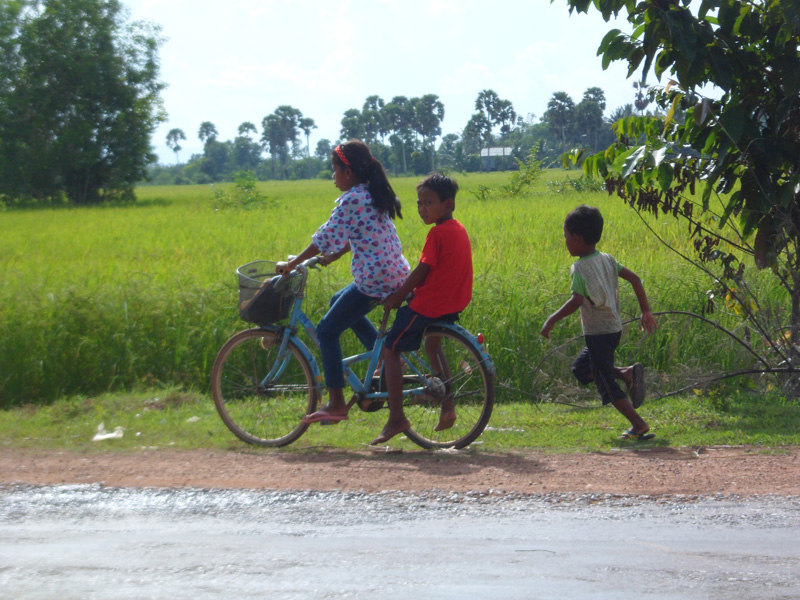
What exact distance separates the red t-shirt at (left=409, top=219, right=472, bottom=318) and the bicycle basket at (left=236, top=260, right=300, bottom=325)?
2.55ft

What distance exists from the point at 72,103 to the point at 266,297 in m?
38.3

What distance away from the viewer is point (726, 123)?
16.7 ft

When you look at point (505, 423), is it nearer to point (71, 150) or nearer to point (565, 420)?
point (565, 420)

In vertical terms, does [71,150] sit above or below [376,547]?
above

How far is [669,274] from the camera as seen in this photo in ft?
26.3

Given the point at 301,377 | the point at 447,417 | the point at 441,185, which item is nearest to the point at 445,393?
the point at 447,417

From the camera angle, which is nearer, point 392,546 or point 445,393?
point 392,546

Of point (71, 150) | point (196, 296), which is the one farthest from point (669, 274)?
point (71, 150)

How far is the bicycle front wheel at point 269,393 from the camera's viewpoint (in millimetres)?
5223

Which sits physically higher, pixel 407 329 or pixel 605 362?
pixel 407 329

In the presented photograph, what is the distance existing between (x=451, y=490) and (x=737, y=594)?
5.20ft

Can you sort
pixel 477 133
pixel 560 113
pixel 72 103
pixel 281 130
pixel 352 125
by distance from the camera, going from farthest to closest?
pixel 281 130
pixel 352 125
pixel 477 133
pixel 560 113
pixel 72 103

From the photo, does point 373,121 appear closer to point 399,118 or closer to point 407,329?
point 399,118

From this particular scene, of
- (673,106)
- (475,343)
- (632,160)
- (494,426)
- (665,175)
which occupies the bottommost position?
(494,426)
